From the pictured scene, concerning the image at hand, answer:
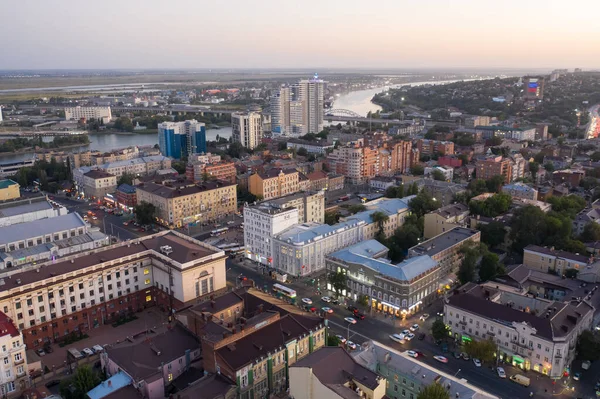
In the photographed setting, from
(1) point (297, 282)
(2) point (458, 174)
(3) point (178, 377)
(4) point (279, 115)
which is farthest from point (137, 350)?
(4) point (279, 115)

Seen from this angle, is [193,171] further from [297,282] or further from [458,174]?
[458,174]

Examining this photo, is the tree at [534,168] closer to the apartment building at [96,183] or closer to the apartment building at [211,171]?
the apartment building at [211,171]

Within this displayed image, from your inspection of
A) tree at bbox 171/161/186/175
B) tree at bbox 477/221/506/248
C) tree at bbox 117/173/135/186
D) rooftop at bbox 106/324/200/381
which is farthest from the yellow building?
tree at bbox 477/221/506/248

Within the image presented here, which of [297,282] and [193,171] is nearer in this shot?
[297,282]

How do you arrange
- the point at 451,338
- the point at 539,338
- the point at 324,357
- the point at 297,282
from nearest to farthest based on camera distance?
the point at 324,357 < the point at 539,338 < the point at 451,338 < the point at 297,282

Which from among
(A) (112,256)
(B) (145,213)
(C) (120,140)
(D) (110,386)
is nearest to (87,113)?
(C) (120,140)

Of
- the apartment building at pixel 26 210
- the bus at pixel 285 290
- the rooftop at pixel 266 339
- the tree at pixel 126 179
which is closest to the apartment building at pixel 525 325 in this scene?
the rooftop at pixel 266 339
